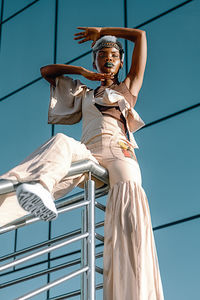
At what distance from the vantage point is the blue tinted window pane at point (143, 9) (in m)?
5.17

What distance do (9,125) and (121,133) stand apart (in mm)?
2995

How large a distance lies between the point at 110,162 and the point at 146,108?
80.1 inches

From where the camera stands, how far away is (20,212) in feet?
8.44

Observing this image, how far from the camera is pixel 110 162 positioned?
2906 millimetres

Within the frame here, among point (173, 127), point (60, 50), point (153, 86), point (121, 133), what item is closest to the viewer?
point (121, 133)

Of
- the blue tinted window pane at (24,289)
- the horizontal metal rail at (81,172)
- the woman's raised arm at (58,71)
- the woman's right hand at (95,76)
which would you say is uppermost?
the woman's raised arm at (58,71)

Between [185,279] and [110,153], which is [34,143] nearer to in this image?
[185,279]

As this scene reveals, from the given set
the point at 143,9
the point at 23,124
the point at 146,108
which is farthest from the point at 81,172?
the point at 23,124

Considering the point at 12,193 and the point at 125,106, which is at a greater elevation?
the point at 125,106

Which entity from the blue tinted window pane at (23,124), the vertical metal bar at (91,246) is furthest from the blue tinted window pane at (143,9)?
the vertical metal bar at (91,246)

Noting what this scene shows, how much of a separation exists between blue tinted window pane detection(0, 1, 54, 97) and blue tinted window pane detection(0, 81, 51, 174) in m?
0.20

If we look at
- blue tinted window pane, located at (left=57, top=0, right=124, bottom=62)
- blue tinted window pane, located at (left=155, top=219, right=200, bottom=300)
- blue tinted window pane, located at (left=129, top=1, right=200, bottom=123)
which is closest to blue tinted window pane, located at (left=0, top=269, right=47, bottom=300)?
blue tinted window pane, located at (left=155, top=219, right=200, bottom=300)

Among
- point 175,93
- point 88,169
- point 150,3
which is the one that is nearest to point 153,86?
point 175,93

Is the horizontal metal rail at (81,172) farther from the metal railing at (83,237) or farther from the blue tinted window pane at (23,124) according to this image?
the blue tinted window pane at (23,124)
